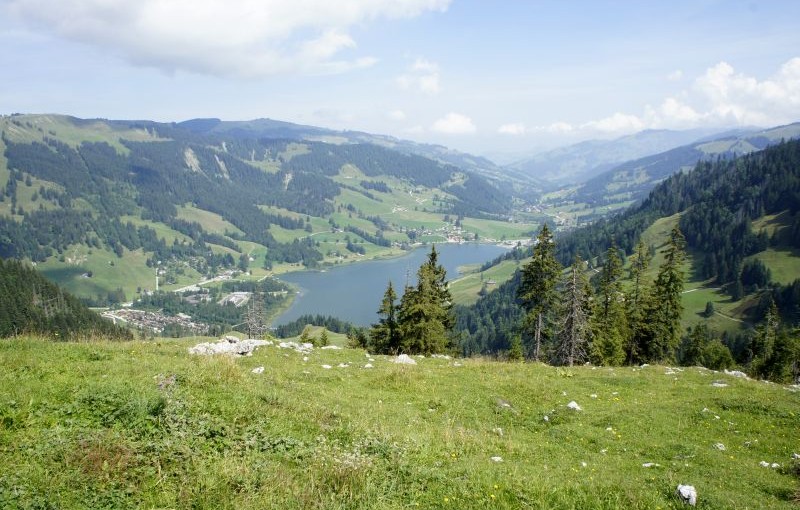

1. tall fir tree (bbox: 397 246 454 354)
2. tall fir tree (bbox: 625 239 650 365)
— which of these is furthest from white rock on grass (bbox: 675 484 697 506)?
tall fir tree (bbox: 625 239 650 365)

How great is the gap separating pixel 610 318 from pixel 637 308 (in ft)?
12.2

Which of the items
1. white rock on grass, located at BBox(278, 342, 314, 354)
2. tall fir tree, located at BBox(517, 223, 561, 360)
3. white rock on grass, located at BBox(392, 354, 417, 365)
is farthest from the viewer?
tall fir tree, located at BBox(517, 223, 561, 360)

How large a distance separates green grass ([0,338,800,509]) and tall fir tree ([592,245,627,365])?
3379cm

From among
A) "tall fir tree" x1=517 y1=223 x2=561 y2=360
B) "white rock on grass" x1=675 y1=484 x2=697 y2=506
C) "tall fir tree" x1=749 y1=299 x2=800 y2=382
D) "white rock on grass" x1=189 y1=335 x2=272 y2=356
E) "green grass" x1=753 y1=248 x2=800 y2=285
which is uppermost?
"white rock on grass" x1=675 y1=484 x2=697 y2=506

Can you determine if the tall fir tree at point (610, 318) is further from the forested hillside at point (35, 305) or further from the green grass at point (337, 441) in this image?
the forested hillside at point (35, 305)

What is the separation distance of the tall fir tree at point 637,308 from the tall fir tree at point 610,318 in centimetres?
105

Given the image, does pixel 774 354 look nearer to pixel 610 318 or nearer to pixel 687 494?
pixel 610 318

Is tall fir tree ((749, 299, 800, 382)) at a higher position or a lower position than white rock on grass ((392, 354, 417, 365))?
lower

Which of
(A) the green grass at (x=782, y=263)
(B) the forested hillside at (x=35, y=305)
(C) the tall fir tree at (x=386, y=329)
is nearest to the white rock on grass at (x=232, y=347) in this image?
(C) the tall fir tree at (x=386, y=329)

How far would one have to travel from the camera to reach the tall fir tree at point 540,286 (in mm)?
47906

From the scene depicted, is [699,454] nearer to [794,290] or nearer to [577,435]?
[577,435]

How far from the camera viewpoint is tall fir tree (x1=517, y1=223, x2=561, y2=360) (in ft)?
157

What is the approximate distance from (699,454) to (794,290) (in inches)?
7240

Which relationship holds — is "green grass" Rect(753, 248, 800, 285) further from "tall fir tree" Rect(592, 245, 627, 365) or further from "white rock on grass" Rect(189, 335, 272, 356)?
"white rock on grass" Rect(189, 335, 272, 356)
